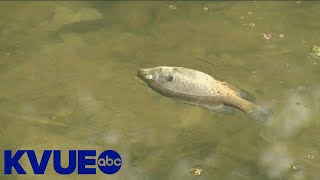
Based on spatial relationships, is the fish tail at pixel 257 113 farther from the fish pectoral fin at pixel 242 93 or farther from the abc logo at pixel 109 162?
the abc logo at pixel 109 162

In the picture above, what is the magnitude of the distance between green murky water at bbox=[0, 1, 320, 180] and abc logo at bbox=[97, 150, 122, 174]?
91mm

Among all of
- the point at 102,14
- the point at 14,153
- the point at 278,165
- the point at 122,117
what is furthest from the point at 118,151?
the point at 102,14

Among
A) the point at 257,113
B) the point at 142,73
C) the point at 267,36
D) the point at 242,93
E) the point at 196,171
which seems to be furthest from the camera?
the point at 267,36

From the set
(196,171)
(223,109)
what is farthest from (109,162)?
(223,109)

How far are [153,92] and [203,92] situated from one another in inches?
38.4

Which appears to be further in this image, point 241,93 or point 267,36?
point 267,36

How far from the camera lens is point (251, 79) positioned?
7.56 m

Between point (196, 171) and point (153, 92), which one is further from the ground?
point (153, 92)

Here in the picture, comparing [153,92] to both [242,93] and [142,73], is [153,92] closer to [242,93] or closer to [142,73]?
[142,73]

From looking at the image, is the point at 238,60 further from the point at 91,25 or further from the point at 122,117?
the point at 91,25

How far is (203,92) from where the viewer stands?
672 cm

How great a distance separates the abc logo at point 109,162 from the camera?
624cm

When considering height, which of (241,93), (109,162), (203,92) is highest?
(203,92)

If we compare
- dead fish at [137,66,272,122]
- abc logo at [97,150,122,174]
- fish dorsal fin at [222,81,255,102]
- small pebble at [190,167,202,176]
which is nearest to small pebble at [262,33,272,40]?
fish dorsal fin at [222,81,255,102]
